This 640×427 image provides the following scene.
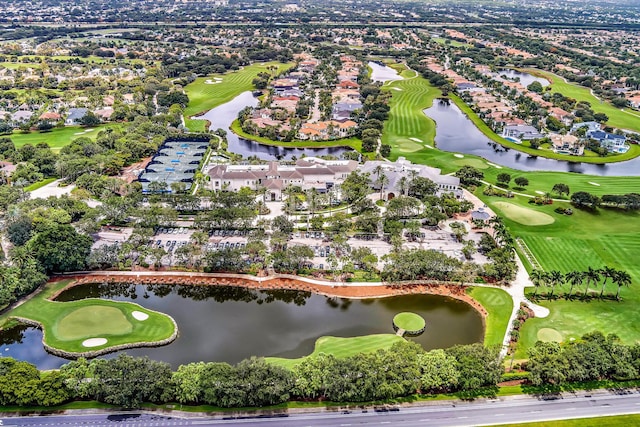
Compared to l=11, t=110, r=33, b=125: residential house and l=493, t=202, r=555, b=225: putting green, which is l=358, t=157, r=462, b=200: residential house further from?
l=11, t=110, r=33, b=125: residential house

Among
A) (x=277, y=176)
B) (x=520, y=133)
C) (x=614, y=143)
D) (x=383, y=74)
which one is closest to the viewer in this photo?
(x=277, y=176)

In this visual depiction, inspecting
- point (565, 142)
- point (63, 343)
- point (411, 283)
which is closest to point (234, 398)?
point (63, 343)

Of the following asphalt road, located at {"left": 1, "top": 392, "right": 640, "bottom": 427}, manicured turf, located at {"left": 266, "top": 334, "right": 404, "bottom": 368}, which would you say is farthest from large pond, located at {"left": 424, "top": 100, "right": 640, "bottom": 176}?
asphalt road, located at {"left": 1, "top": 392, "right": 640, "bottom": 427}

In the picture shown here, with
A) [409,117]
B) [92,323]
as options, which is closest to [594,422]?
[92,323]

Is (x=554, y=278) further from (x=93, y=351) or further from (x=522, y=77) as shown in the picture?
(x=522, y=77)

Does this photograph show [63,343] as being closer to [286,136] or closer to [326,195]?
[326,195]

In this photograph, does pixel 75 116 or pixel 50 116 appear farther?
pixel 75 116

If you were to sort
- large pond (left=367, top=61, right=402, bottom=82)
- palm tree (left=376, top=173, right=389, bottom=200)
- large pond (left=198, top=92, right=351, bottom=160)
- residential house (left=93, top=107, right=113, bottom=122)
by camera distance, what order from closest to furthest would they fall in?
1. palm tree (left=376, top=173, right=389, bottom=200)
2. large pond (left=198, top=92, right=351, bottom=160)
3. residential house (left=93, top=107, right=113, bottom=122)
4. large pond (left=367, top=61, right=402, bottom=82)

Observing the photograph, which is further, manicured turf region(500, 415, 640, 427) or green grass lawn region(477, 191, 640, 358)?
green grass lawn region(477, 191, 640, 358)
